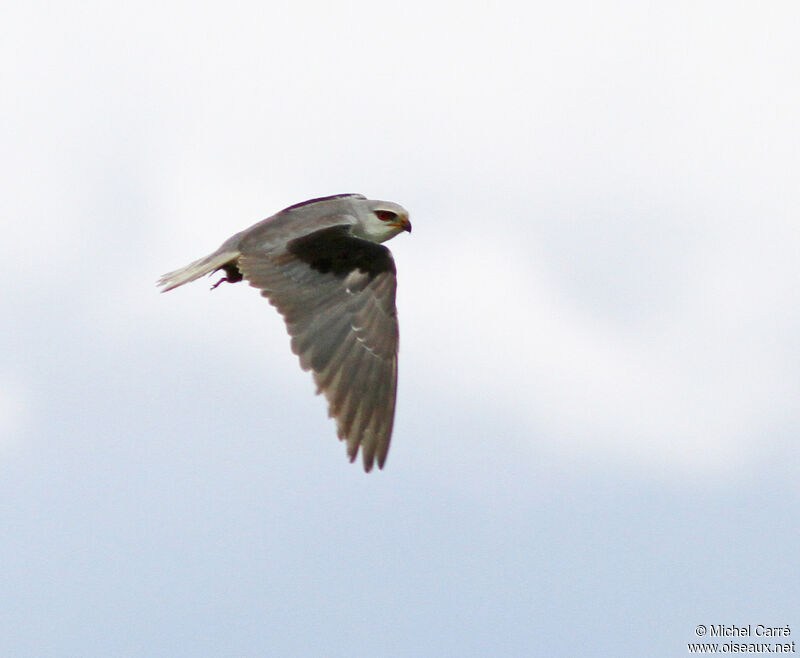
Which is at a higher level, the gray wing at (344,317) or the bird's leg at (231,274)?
the bird's leg at (231,274)

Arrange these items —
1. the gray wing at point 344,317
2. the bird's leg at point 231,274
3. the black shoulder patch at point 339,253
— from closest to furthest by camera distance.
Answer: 1. the gray wing at point 344,317
2. the black shoulder patch at point 339,253
3. the bird's leg at point 231,274

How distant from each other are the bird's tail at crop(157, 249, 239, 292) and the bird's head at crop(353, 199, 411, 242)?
4.19ft

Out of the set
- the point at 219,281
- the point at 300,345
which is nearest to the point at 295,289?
the point at 300,345

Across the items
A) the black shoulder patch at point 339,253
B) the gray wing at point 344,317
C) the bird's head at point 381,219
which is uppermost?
the bird's head at point 381,219

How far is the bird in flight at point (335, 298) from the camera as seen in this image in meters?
10.6

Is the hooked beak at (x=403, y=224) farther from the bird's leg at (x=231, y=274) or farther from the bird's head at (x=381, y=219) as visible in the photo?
the bird's leg at (x=231, y=274)

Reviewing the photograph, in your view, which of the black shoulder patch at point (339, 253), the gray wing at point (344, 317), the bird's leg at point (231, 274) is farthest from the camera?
the bird's leg at point (231, 274)

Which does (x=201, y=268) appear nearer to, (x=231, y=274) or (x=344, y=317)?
(x=231, y=274)

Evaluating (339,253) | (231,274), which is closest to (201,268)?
(231,274)

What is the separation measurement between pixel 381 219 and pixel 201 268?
1.68 metres

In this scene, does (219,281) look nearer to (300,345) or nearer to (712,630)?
(300,345)

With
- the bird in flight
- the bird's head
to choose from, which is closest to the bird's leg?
the bird in flight

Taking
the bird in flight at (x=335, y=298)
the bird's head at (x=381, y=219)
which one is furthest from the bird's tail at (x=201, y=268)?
the bird's head at (x=381, y=219)

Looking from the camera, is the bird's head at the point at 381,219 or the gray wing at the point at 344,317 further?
the bird's head at the point at 381,219
